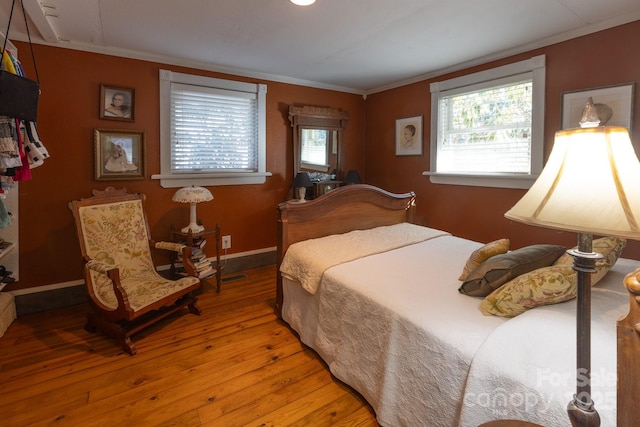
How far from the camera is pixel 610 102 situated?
2.46 metres

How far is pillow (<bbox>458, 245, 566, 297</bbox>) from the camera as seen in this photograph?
1.51 meters

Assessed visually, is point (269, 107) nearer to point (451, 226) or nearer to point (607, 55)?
point (451, 226)

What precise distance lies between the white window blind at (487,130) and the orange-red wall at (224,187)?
0.20 meters

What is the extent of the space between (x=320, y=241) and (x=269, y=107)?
2089 mm

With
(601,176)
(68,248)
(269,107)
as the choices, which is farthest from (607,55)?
(68,248)

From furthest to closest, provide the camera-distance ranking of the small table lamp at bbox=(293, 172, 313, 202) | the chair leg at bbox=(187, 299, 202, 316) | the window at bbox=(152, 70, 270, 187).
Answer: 1. the small table lamp at bbox=(293, 172, 313, 202)
2. the window at bbox=(152, 70, 270, 187)
3. the chair leg at bbox=(187, 299, 202, 316)

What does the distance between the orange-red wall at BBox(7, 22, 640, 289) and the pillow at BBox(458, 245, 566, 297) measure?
1500 mm

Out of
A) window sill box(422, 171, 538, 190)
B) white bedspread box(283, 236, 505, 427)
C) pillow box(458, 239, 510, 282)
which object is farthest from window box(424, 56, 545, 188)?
pillow box(458, 239, 510, 282)

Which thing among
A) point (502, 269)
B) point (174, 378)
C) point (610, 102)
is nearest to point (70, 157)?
point (174, 378)

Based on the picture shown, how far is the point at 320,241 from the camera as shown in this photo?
254cm

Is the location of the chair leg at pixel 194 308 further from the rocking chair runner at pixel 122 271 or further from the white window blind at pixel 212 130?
the white window blind at pixel 212 130

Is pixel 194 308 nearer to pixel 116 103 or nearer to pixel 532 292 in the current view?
pixel 116 103

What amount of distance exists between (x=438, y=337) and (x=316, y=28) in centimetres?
233

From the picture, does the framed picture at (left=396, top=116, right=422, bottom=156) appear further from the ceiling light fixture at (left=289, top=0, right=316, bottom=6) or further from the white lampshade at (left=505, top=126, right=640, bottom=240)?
the white lampshade at (left=505, top=126, right=640, bottom=240)
